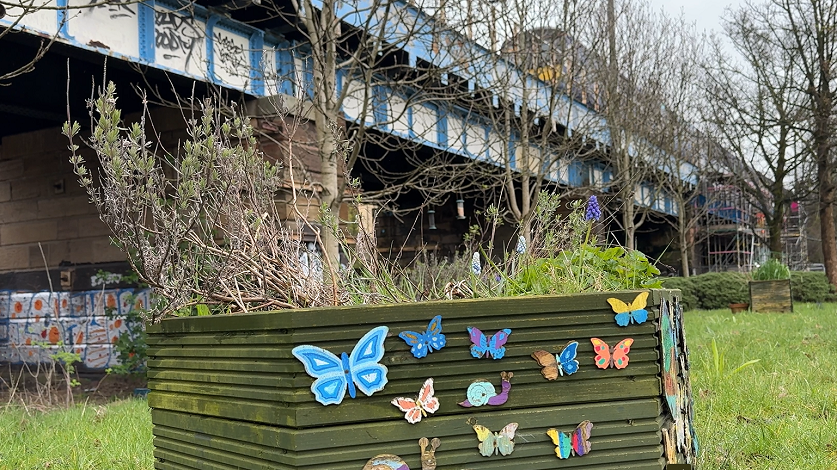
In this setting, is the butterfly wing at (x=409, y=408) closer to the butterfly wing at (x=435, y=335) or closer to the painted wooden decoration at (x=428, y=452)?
the painted wooden decoration at (x=428, y=452)

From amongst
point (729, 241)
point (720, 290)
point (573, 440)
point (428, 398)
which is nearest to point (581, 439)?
point (573, 440)

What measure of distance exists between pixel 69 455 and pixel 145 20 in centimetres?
568

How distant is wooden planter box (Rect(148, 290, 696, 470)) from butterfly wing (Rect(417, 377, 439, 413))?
0.02 meters

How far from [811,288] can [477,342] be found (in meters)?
20.7

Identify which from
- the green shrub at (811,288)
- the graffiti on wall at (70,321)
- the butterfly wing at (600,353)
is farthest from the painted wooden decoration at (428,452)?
the green shrub at (811,288)

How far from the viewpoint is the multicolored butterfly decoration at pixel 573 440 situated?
2236 mm

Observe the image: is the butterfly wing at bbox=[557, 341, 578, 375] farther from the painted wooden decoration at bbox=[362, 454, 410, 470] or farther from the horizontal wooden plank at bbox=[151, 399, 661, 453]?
the painted wooden decoration at bbox=[362, 454, 410, 470]

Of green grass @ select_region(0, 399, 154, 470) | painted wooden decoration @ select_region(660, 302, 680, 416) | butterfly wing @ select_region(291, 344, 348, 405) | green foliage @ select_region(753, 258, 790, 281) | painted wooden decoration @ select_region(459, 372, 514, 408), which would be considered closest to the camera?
butterfly wing @ select_region(291, 344, 348, 405)

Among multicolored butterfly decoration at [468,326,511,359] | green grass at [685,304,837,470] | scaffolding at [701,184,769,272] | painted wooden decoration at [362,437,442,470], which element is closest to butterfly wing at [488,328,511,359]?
multicolored butterfly decoration at [468,326,511,359]

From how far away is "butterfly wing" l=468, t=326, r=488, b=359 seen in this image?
2.19 metres

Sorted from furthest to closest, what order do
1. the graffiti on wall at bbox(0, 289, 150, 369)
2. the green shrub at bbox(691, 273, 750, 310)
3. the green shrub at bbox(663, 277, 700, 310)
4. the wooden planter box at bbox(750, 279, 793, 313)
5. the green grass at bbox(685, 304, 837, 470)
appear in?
the green shrub at bbox(663, 277, 700, 310) → the green shrub at bbox(691, 273, 750, 310) → the wooden planter box at bbox(750, 279, 793, 313) → the graffiti on wall at bbox(0, 289, 150, 369) → the green grass at bbox(685, 304, 837, 470)

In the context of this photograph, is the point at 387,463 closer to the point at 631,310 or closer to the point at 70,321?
the point at 631,310

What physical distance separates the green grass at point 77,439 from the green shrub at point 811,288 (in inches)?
737

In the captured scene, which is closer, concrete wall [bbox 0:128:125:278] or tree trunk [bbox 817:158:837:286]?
concrete wall [bbox 0:128:125:278]
